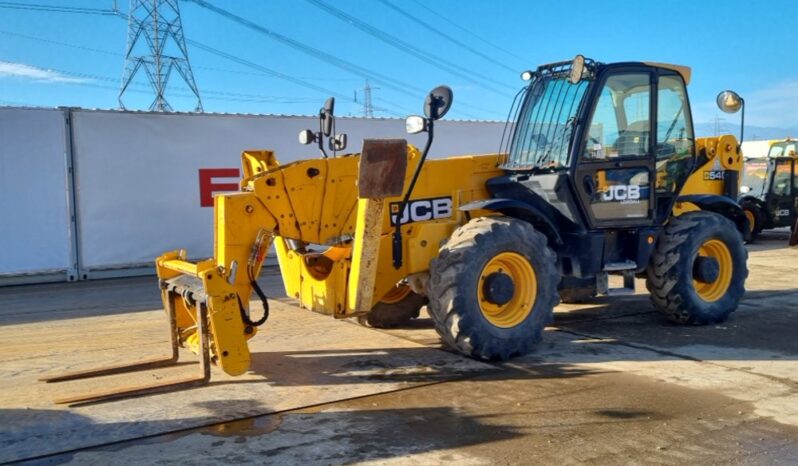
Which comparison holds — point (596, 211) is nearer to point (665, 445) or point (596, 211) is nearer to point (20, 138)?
point (665, 445)

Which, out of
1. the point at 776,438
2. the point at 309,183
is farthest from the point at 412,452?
the point at 309,183

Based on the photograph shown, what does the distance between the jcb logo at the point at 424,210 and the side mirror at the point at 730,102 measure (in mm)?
3467

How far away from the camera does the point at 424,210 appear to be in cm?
657

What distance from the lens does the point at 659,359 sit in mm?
6250

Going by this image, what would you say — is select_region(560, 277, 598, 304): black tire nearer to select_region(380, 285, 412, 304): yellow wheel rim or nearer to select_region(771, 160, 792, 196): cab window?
select_region(380, 285, 412, 304): yellow wheel rim

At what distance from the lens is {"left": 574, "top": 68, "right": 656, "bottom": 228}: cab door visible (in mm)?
6852

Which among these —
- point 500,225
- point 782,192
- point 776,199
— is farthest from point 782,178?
point 500,225

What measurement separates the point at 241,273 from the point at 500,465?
2.70 metres

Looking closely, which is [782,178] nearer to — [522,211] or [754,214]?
[754,214]

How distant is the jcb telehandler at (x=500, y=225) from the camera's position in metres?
5.79

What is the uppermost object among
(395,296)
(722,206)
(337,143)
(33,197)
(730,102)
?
(730,102)

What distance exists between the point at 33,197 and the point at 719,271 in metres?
10.5

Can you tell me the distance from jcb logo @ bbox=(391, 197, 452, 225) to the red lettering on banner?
307 inches

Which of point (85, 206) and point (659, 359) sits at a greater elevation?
point (85, 206)
